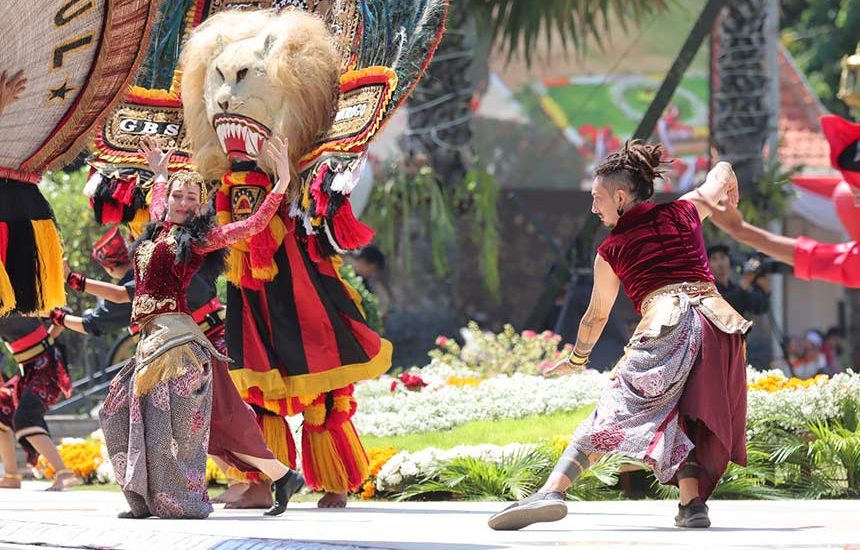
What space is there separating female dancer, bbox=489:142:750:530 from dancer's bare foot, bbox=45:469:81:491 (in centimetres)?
485

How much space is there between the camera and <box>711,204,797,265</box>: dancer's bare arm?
651cm

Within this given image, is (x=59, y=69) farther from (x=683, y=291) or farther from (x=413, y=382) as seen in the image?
(x=413, y=382)

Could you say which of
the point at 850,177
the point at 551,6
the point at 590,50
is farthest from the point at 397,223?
the point at 590,50

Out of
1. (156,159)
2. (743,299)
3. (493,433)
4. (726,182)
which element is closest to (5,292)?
(156,159)

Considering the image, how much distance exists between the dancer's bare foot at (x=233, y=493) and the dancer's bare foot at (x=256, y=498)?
0.09 meters

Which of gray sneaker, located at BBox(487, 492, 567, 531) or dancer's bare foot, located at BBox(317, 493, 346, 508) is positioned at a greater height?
gray sneaker, located at BBox(487, 492, 567, 531)

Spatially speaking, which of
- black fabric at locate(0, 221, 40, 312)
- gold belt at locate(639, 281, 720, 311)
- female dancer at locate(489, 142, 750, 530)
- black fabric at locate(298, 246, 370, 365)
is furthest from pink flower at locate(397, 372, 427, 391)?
black fabric at locate(0, 221, 40, 312)

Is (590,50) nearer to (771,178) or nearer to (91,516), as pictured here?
(771,178)

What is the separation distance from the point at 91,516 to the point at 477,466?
2.28 meters

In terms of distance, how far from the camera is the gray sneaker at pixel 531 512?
6812 mm

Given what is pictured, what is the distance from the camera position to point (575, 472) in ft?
23.1

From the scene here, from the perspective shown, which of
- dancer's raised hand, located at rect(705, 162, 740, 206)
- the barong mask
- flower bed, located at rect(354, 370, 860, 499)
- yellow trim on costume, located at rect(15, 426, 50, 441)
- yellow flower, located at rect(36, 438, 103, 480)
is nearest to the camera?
dancer's raised hand, located at rect(705, 162, 740, 206)

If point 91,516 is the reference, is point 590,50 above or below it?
above

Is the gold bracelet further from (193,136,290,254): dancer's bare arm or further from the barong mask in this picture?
the barong mask
